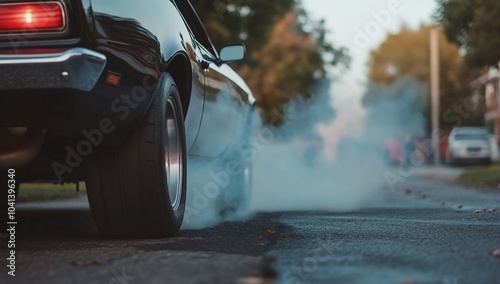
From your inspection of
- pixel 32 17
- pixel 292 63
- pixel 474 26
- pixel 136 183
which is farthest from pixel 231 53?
pixel 292 63

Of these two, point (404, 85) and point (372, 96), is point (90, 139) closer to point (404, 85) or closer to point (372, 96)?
point (372, 96)

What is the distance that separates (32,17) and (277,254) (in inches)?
63.1

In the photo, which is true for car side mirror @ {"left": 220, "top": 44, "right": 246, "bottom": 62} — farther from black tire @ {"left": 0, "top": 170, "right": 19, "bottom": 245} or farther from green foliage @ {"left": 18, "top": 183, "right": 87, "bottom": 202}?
green foliage @ {"left": 18, "top": 183, "right": 87, "bottom": 202}

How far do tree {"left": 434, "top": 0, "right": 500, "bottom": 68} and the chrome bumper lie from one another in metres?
12.0

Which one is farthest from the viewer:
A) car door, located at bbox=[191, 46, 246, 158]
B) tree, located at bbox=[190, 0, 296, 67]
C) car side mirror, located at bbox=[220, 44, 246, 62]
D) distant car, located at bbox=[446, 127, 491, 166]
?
distant car, located at bbox=[446, 127, 491, 166]

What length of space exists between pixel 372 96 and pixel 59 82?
177 feet

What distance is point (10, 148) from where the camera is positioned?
4.46 m

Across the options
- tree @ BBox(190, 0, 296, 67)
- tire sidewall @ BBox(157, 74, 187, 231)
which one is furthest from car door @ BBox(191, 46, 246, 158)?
tree @ BBox(190, 0, 296, 67)

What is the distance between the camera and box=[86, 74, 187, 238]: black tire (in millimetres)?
4574

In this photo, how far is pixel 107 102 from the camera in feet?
13.9

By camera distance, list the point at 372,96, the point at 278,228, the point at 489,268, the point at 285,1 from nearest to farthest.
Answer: the point at 489,268 < the point at 278,228 < the point at 285,1 < the point at 372,96

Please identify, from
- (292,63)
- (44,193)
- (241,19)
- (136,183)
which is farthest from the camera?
(292,63)

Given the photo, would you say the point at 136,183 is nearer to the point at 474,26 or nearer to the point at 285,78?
the point at 474,26

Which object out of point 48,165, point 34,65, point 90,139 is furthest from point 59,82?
point 48,165
